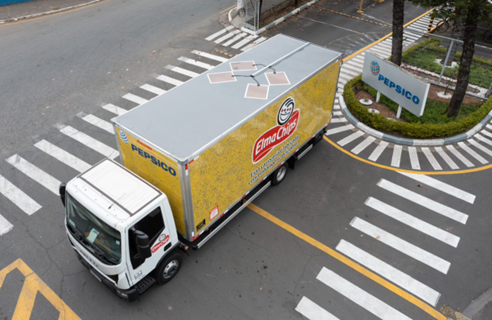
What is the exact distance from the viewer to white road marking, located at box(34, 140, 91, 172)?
1205cm

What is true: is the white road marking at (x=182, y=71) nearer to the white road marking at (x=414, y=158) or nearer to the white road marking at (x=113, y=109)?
the white road marking at (x=113, y=109)

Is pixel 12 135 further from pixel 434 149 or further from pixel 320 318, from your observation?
pixel 434 149

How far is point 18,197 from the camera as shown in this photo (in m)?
11.0

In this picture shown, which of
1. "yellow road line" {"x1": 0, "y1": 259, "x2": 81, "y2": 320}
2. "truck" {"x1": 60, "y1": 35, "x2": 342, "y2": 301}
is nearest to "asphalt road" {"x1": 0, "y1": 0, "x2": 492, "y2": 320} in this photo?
"yellow road line" {"x1": 0, "y1": 259, "x2": 81, "y2": 320}

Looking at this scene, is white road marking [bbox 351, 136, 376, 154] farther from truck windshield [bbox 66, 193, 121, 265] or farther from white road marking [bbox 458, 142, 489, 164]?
truck windshield [bbox 66, 193, 121, 265]

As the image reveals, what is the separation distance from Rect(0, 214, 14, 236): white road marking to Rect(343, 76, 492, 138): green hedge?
40.4ft

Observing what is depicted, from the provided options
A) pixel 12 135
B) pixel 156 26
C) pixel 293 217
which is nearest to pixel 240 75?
pixel 293 217

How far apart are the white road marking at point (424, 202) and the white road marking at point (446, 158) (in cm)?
213

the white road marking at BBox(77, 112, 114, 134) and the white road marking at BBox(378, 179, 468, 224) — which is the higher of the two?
the white road marking at BBox(77, 112, 114, 134)

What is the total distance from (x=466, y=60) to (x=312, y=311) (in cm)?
1021

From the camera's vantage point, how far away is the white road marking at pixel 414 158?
12.2m

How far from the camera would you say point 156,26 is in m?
21.5

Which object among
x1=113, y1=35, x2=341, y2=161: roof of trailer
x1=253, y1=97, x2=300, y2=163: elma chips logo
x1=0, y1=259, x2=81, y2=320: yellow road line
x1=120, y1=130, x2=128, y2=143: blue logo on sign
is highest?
x1=113, y1=35, x2=341, y2=161: roof of trailer

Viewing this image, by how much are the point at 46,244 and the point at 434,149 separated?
12933 millimetres
